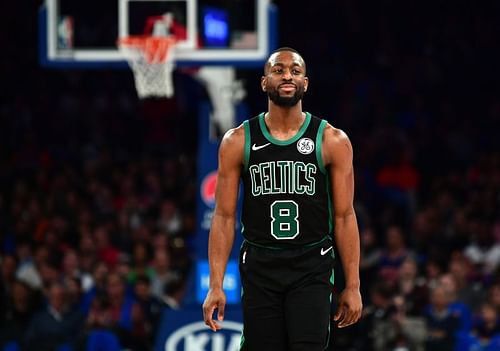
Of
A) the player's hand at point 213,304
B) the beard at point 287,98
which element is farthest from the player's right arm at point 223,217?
the beard at point 287,98

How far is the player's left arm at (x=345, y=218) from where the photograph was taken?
5914 millimetres

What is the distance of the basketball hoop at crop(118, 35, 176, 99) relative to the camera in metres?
10.2

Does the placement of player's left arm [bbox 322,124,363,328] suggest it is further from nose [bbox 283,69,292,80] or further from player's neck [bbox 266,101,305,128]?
nose [bbox 283,69,292,80]

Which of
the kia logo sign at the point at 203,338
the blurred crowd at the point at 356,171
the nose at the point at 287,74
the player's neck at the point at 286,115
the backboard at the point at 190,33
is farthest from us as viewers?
the blurred crowd at the point at 356,171

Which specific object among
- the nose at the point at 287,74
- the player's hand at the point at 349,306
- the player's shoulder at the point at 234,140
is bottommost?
the player's hand at the point at 349,306

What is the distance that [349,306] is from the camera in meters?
5.90

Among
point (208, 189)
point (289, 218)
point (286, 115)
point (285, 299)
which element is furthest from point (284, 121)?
point (208, 189)

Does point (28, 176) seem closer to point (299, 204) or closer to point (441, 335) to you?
point (441, 335)

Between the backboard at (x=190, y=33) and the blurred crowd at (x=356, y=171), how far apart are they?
8.09 ft

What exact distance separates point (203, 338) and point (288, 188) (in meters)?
4.45

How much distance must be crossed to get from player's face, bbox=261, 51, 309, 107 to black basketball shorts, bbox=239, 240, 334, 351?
0.75 metres

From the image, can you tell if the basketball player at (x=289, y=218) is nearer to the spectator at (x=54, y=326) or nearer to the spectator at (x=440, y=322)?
the spectator at (x=440, y=322)

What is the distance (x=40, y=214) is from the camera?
15461 millimetres

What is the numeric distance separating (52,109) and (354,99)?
4879 millimetres
